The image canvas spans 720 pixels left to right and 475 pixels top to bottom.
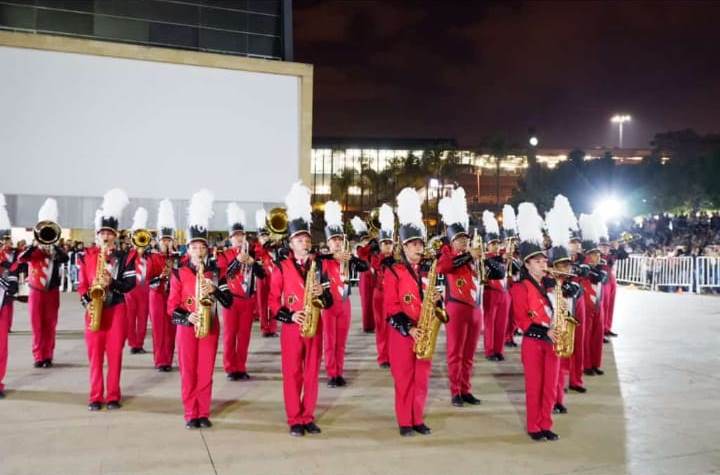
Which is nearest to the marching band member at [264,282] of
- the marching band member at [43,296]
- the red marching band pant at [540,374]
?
the marching band member at [43,296]

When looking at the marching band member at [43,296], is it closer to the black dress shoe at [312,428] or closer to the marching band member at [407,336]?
the black dress shoe at [312,428]

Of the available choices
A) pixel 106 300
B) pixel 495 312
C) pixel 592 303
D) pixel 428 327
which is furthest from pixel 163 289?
pixel 592 303

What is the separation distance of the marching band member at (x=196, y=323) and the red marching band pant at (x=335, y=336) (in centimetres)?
234

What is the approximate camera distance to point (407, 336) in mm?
6570

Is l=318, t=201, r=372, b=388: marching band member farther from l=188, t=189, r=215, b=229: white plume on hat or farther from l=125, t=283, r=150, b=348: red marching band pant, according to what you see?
l=125, t=283, r=150, b=348: red marching band pant

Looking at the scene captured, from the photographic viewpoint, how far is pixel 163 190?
25.6 m

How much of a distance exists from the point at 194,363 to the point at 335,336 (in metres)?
2.74

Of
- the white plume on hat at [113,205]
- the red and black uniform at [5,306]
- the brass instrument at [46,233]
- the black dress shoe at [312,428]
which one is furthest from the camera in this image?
the brass instrument at [46,233]

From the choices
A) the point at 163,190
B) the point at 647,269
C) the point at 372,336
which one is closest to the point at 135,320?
the point at 372,336

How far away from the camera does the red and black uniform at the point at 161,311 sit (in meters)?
10.3

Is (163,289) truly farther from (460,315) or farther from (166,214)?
(460,315)

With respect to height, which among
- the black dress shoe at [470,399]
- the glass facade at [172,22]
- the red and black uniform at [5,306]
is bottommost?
the black dress shoe at [470,399]

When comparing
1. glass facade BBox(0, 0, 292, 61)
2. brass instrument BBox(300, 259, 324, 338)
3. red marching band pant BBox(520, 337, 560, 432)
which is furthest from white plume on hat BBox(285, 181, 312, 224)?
glass facade BBox(0, 0, 292, 61)

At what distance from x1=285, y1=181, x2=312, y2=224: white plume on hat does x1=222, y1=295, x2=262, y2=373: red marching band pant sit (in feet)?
9.11
